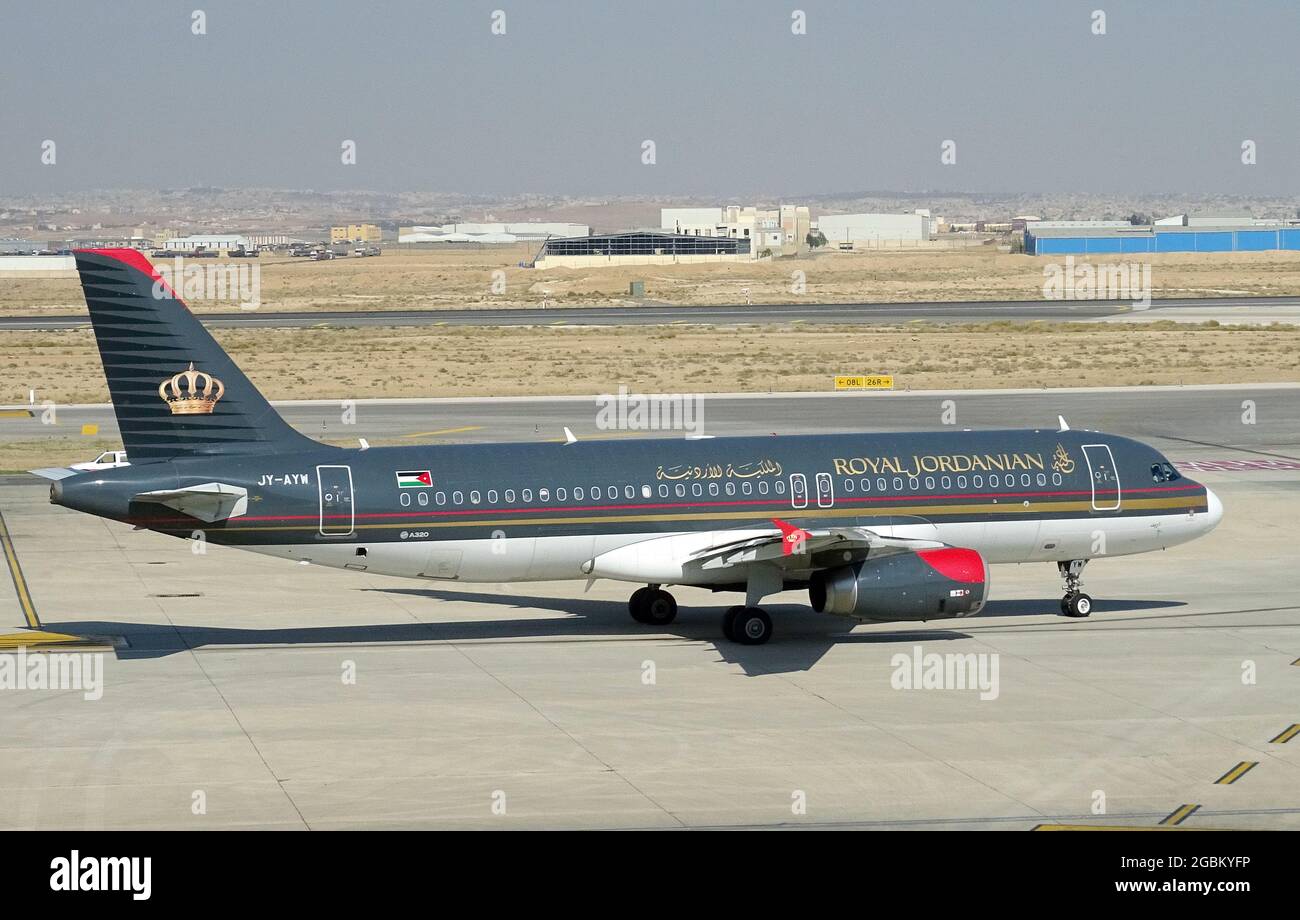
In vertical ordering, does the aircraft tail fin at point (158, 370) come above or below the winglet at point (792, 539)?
above

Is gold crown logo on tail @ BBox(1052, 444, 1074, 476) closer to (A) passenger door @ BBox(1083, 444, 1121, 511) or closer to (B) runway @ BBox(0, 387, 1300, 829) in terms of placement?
(A) passenger door @ BBox(1083, 444, 1121, 511)

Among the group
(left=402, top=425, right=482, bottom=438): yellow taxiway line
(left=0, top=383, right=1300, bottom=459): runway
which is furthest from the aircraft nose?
(left=402, top=425, right=482, bottom=438): yellow taxiway line

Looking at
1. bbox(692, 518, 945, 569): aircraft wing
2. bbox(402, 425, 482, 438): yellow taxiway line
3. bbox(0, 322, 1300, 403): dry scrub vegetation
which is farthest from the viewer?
bbox(0, 322, 1300, 403): dry scrub vegetation

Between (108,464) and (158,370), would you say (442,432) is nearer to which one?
(108,464)

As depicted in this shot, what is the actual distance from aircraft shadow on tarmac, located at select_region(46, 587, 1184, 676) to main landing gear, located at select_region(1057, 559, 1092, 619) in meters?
0.83

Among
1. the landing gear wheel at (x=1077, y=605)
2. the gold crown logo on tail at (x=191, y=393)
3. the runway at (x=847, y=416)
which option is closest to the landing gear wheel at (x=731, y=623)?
the landing gear wheel at (x=1077, y=605)

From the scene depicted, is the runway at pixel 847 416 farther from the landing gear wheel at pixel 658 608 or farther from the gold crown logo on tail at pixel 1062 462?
the gold crown logo on tail at pixel 1062 462

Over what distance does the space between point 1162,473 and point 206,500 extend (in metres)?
22.2

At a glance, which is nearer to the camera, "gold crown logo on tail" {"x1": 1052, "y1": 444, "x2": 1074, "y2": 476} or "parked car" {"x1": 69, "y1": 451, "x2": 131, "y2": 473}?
"parked car" {"x1": 69, "y1": 451, "x2": 131, "y2": 473}

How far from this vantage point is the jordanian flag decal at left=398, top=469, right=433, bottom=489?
3303 centimetres

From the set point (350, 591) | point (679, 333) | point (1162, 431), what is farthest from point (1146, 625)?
point (679, 333)

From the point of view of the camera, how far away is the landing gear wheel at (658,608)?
3666cm

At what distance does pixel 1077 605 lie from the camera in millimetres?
37406

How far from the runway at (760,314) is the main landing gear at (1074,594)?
301ft
